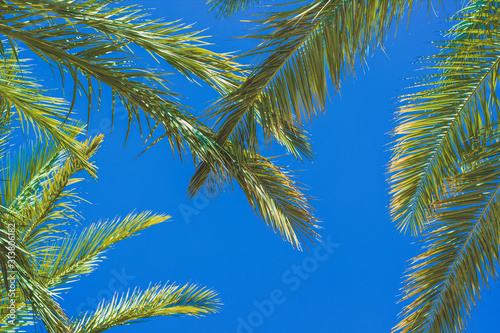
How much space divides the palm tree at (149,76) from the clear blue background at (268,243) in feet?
30.8

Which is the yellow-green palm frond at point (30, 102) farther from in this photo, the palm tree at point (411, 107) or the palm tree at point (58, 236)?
the palm tree at point (411, 107)

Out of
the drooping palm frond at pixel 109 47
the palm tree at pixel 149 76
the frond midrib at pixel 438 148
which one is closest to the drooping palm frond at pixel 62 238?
the palm tree at pixel 149 76

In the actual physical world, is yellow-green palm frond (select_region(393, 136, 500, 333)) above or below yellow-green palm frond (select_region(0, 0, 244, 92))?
below

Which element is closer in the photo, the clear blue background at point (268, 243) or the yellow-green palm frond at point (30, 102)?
the yellow-green palm frond at point (30, 102)

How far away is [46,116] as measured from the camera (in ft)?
11.4

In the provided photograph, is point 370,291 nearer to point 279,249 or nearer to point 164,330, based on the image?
point 279,249

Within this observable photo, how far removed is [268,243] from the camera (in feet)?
42.4

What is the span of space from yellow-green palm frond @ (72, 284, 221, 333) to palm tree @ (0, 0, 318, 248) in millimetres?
2028

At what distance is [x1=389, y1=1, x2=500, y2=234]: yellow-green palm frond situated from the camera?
302 centimetres

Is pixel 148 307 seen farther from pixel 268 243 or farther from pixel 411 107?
pixel 268 243

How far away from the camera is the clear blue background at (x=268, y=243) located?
39.9 ft

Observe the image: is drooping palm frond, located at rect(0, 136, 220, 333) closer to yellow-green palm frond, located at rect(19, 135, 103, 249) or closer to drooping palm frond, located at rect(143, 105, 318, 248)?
yellow-green palm frond, located at rect(19, 135, 103, 249)

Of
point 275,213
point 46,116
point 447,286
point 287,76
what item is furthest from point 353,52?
point 46,116

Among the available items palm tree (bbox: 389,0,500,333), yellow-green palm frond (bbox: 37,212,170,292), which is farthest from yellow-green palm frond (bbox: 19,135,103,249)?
palm tree (bbox: 389,0,500,333)
